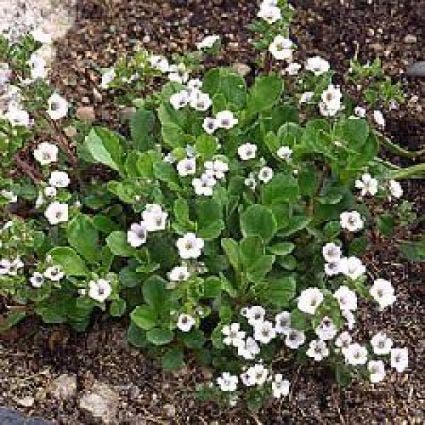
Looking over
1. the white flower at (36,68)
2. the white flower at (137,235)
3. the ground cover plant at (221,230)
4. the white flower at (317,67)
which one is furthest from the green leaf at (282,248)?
the white flower at (36,68)

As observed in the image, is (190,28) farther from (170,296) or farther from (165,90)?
(170,296)

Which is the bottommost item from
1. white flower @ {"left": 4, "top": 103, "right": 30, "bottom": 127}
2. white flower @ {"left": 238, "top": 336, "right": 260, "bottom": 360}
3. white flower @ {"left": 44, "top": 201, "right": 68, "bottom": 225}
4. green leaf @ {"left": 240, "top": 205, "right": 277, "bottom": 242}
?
white flower @ {"left": 238, "top": 336, "right": 260, "bottom": 360}

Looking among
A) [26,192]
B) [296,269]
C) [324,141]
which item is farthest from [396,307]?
[26,192]

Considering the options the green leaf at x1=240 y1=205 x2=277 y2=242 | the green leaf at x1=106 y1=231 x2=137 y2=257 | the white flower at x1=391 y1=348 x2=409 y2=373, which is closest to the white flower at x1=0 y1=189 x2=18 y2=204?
the green leaf at x1=106 y1=231 x2=137 y2=257

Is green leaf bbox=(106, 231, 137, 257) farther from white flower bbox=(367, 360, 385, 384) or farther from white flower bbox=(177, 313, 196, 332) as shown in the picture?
white flower bbox=(367, 360, 385, 384)

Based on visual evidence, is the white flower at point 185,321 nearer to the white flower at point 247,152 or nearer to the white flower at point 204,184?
the white flower at point 204,184

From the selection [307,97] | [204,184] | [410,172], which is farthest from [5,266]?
[410,172]
